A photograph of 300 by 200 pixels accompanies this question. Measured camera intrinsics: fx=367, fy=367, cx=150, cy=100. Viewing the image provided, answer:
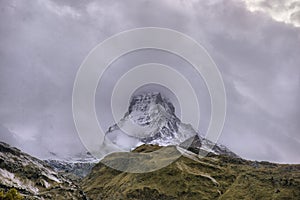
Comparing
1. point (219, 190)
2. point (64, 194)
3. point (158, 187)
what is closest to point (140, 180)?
point (158, 187)

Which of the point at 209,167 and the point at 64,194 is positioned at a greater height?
the point at 209,167

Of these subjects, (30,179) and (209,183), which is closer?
(30,179)

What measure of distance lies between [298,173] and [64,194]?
338 ft

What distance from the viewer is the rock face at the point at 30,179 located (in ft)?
428

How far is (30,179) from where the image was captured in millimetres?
142375

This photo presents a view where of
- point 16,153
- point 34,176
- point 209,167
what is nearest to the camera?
point 34,176

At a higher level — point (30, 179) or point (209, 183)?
point (30, 179)

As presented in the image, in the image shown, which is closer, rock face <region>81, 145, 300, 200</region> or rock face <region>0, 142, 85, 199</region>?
rock face <region>0, 142, 85, 199</region>

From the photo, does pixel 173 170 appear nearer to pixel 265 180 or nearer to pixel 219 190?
pixel 219 190

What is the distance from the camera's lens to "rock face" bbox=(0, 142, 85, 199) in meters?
130

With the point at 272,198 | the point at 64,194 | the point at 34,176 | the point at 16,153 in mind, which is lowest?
the point at 272,198

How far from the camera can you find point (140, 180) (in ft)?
620

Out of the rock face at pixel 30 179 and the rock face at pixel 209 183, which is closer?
the rock face at pixel 30 179

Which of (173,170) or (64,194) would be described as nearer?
(64,194)
